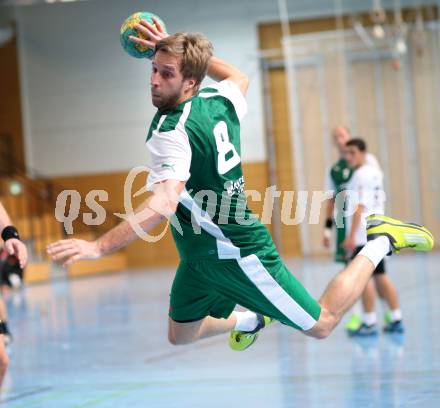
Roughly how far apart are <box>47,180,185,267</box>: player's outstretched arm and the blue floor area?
170cm

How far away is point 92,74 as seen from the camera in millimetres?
18625

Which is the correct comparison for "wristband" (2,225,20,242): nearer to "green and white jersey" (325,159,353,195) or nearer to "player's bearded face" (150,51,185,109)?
"player's bearded face" (150,51,185,109)

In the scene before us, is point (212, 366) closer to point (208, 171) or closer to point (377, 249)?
point (377, 249)

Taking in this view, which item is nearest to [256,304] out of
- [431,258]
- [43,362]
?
[43,362]

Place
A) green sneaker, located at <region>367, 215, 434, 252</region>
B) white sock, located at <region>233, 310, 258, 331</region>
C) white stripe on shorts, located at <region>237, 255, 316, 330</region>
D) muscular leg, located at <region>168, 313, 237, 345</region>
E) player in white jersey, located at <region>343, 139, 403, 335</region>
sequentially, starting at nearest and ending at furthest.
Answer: white stripe on shorts, located at <region>237, 255, 316, 330</region> → muscular leg, located at <region>168, 313, 237, 345</region> → green sneaker, located at <region>367, 215, 434, 252</region> → white sock, located at <region>233, 310, 258, 331</region> → player in white jersey, located at <region>343, 139, 403, 335</region>

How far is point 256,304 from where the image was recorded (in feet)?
12.6

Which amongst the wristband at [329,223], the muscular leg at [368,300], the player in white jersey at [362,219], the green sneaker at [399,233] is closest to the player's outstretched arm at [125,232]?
the green sneaker at [399,233]

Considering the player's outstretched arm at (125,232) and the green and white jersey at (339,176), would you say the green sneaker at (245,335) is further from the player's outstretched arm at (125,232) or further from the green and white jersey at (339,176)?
the green and white jersey at (339,176)

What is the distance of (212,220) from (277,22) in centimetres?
1471

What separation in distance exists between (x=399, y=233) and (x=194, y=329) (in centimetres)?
116

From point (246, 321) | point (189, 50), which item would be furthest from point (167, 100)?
point (246, 321)

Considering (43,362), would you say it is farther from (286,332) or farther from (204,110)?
(204,110)

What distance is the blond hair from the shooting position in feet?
11.6

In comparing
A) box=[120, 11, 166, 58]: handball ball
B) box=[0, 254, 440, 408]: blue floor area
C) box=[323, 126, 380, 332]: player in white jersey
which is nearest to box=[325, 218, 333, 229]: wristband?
box=[323, 126, 380, 332]: player in white jersey
